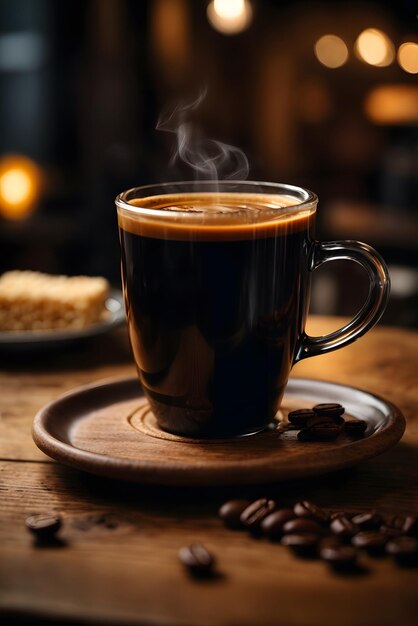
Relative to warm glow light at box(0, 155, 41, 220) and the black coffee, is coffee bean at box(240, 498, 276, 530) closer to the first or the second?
the black coffee

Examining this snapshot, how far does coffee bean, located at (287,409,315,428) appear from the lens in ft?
3.06

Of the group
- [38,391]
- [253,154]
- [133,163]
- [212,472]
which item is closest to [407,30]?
[253,154]

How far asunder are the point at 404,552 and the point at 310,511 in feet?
0.35

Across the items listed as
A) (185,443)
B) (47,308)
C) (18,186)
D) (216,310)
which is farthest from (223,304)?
(18,186)

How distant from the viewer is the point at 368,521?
0.73 meters

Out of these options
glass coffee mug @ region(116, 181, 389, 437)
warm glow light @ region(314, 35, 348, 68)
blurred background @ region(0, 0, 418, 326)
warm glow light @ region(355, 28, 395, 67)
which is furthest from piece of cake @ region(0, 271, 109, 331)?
warm glow light @ region(314, 35, 348, 68)

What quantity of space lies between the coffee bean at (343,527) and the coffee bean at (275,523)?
0.13 feet

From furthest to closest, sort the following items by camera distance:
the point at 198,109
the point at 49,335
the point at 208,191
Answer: the point at 198,109, the point at 49,335, the point at 208,191

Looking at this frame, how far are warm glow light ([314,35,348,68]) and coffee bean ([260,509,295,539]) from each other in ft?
17.0

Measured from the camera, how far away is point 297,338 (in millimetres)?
973

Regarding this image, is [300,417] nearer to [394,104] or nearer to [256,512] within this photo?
[256,512]

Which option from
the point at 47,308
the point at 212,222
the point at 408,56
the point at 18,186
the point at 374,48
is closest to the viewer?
the point at 212,222

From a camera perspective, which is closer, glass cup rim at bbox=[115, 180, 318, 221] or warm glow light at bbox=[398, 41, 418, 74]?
glass cup rim at bbox=[115, 180, 318, 221]

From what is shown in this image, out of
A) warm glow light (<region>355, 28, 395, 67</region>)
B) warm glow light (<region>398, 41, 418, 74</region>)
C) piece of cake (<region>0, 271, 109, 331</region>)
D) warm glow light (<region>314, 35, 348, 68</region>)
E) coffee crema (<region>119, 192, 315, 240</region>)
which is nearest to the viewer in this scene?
coffee crema (<region>119, 192, 315, 240</region>)
